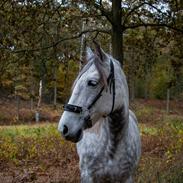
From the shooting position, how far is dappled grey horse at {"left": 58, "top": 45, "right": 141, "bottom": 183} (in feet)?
12.8

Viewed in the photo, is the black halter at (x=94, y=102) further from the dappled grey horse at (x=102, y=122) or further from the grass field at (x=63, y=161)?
the grass field at (x=63, y=161)

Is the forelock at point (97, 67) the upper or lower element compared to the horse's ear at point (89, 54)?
lower

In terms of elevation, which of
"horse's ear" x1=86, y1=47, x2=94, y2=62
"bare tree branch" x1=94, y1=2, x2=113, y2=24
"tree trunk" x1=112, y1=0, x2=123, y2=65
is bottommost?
"horse's ear" x1=86, y1=47, x2=94, y2=62

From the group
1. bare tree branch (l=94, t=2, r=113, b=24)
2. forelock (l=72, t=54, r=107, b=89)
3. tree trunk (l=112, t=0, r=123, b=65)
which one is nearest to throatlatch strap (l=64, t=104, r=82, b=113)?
forelock (l=72, t=54, r=107, b=89)

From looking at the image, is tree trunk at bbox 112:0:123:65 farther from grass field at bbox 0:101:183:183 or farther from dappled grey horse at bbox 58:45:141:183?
dappled grey horse at bbox 58:45:141:183

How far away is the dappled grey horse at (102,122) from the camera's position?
12.8 ft

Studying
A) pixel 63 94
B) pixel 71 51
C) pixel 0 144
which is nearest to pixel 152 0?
pixel 71 51

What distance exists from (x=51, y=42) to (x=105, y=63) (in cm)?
554

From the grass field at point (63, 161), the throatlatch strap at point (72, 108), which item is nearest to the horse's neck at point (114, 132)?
the throatlatch strap at point (72, 108)

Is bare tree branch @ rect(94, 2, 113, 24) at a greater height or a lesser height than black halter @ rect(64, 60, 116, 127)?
greater

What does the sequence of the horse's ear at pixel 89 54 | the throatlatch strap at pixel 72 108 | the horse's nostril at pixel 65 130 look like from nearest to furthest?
the horse's nostril at pixel 65 130
the throatlatch strap at pixel 72 108
the horse's ear at pixel 89 54

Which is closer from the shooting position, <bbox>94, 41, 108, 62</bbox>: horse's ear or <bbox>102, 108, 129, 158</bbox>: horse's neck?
<bbox>94, 41, 108, 62</bbox>: horse's ear

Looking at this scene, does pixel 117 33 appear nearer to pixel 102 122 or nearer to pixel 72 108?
pixel 102 122

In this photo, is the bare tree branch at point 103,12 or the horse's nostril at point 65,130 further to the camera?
the bare tree branch at point 103,12
